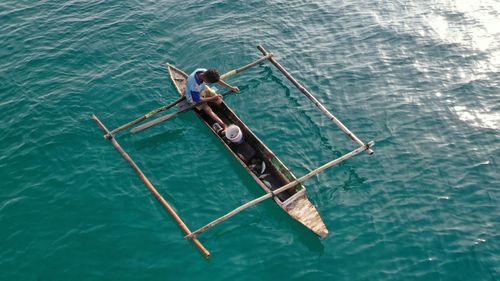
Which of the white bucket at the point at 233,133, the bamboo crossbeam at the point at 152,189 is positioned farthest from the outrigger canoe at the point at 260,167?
the white bucket at the point at 233,133

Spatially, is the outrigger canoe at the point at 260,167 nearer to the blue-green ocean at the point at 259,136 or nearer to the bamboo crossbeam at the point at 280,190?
the bamboo crossbeam at the point at 280,190

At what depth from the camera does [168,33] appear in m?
26.7

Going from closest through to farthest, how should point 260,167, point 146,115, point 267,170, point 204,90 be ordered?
point 267,170 < point 260,167 < point 146,115 < point 204,90

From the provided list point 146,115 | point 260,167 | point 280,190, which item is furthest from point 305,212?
point 146,115

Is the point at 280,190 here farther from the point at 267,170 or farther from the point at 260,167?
the point at 260,167

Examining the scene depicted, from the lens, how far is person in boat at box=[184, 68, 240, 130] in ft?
63.1

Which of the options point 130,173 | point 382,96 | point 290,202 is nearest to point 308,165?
point 290,202

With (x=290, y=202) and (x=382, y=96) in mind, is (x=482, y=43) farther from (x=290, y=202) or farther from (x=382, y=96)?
(x=290, y=202)

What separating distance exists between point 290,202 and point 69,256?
8.18m

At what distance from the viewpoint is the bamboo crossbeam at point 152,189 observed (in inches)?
594

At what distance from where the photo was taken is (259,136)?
2005cm

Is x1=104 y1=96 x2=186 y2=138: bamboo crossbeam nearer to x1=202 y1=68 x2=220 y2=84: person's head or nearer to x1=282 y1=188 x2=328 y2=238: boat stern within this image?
x1=202 y1=68 x2=220 y2=84: person's head

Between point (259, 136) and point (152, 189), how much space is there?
221 inches

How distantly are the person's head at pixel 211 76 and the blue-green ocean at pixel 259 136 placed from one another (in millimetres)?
2691
